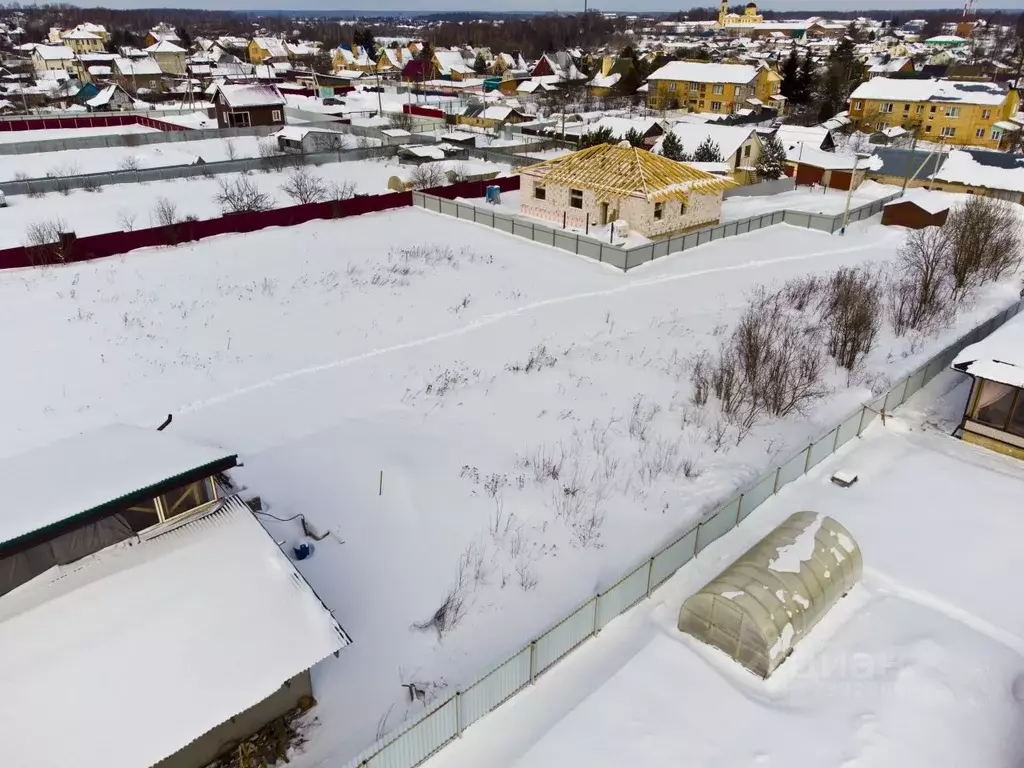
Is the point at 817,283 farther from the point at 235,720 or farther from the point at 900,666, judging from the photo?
the point at 235,720

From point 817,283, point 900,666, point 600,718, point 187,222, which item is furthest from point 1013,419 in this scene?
point 187,222

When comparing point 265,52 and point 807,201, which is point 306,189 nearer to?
point 807,201

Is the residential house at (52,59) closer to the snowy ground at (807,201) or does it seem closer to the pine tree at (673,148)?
the pine tree at (673,148)

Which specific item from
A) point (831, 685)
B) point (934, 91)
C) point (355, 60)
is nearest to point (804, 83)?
point (934, 91)

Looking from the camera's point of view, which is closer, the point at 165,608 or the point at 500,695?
the point at 165,608

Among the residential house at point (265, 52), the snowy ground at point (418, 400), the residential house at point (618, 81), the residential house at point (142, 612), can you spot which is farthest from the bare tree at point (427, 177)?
the residential house at point (265, 52)

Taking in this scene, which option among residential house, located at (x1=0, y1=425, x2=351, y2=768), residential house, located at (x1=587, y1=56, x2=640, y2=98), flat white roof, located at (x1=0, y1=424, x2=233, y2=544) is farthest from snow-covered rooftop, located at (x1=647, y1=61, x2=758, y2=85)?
residential house, located at (x1=0, y1=425, x2=351, y2=768)
